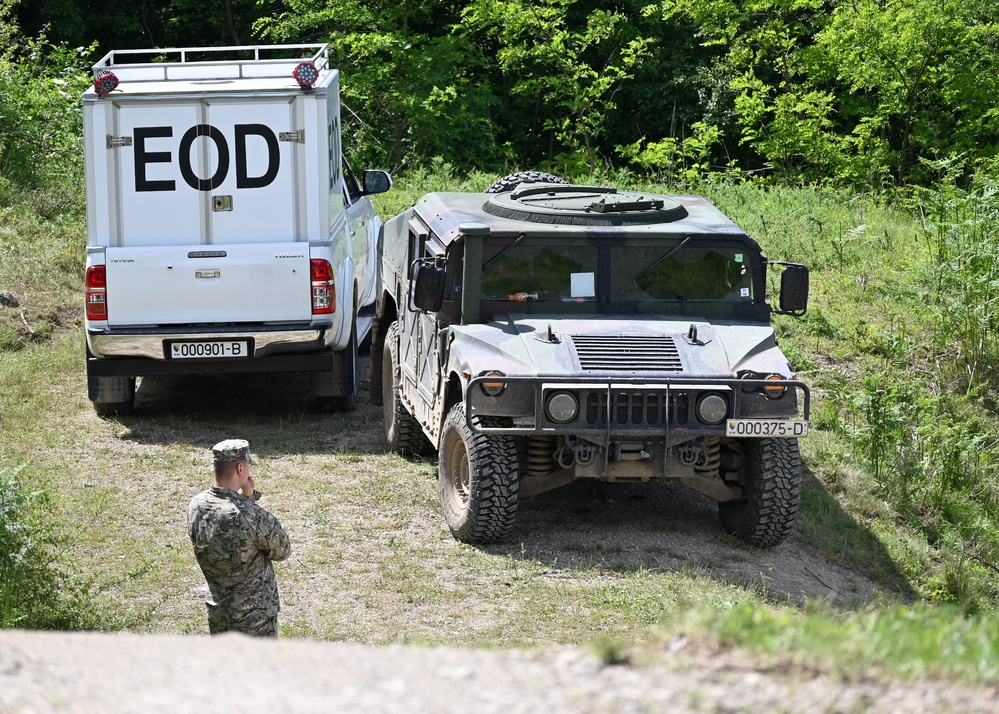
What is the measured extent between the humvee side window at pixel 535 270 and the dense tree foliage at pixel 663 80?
11.8m

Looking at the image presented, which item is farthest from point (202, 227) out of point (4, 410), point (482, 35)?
point (482, 35)

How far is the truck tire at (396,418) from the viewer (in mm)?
9266

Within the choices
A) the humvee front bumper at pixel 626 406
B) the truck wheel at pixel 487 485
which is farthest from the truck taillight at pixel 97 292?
the humvee front bumper at pixel 626 406

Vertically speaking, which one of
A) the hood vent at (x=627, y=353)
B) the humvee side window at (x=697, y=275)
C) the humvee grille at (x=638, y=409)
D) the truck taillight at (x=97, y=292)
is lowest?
the humvee grille at (x=638, y=409)

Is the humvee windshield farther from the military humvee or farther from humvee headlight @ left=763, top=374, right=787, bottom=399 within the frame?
humvee headlight @ left=763, top=374, right=787, bottom=399

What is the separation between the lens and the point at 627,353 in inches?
286

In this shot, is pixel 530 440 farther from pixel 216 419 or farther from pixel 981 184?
pixel 981 184

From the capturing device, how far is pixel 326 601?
6703mm

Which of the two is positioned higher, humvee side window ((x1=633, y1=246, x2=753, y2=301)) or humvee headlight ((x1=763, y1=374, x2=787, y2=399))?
humvee side window ((x1=633, y1=246, x2=753, y2=301))

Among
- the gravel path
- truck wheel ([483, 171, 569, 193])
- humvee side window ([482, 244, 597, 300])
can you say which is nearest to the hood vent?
humvee side window ([482, 244, 597, 300])

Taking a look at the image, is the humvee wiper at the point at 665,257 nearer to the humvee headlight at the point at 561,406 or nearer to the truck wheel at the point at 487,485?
the humvee headlight at the point at 561,406

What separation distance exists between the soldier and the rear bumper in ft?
14.3

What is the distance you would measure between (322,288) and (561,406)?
11.2 ft

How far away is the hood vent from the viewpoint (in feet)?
23.5
